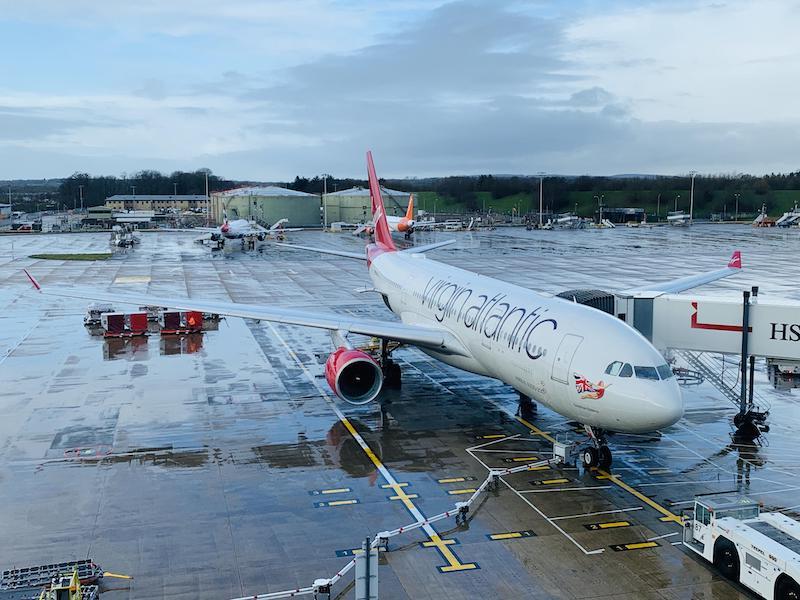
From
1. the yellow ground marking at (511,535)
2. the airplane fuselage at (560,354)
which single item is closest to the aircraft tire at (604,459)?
the airplane fuselage at (560,354)

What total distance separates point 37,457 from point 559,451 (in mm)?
14808

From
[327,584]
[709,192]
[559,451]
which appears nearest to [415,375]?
[559,451]

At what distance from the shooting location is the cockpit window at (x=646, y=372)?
19094 millimetres

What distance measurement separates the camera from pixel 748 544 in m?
15.1

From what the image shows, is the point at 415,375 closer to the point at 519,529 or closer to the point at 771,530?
the point at 519,529

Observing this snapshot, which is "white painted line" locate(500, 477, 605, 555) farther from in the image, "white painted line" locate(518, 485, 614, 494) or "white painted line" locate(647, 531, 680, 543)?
"white painted line" locate(647, 531, 680, 543)

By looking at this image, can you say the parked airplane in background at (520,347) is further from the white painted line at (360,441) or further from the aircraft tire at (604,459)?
the white painted line at (360,441)

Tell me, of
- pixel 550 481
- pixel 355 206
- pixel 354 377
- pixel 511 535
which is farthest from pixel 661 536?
pixel 355 206

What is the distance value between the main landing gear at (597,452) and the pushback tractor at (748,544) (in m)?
4.03

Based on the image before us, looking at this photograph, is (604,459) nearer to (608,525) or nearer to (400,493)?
(608,525)

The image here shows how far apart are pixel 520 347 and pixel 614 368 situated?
3.54m

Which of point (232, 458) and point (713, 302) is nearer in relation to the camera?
point (232, 458)

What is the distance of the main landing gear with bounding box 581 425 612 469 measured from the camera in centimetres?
2144

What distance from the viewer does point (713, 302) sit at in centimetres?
2514
